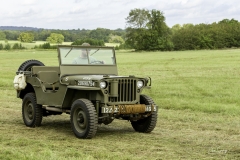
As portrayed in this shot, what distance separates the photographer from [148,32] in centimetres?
10038

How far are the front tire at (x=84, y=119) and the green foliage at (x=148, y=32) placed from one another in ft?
287

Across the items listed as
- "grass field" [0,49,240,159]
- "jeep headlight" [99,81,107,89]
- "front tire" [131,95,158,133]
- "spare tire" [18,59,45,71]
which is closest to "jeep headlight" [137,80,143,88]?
"front tire" [131,95,158,133]

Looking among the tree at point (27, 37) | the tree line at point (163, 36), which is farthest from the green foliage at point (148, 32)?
the tree at point (27, 37)

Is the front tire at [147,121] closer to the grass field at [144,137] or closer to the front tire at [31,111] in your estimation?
the grass field at [144,137]

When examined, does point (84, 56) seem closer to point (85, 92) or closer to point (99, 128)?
point (85, 92)

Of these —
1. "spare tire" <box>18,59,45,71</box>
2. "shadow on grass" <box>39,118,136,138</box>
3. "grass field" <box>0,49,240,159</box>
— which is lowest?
"shadow on grass" <box>39,118,136,138</box>

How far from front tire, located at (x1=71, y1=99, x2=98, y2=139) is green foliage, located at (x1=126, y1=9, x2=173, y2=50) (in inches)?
3447

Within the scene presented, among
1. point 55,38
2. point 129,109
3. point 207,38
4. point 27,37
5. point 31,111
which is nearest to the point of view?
point 129,109

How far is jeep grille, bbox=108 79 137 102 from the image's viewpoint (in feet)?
32.5

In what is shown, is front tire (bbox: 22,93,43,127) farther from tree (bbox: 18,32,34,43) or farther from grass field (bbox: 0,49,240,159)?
tree (bbox: 18,32,34,43)

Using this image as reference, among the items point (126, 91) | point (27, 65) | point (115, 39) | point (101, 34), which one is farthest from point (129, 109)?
point (115, 39)

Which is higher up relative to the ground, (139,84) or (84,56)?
(84,56)

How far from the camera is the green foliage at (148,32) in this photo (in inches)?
3861

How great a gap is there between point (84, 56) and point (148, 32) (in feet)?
295
